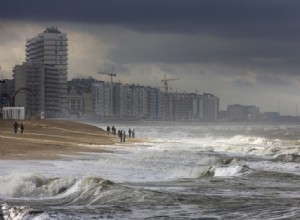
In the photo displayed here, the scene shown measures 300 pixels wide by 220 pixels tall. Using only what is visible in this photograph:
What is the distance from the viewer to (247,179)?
23625mm

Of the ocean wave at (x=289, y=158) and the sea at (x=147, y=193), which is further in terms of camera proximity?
the ocean wave at (x=289, y=158)

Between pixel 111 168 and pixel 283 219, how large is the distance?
15.2m

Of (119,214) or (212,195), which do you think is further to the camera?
(212,195)

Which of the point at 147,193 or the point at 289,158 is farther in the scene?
the point at 289,158

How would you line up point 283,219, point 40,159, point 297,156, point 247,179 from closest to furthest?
1. point 283,219
2. point 247,179
3. point 40,159
4. point 297,156

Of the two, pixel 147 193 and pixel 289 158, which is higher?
pixel 147 193

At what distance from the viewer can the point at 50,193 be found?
60.4ft

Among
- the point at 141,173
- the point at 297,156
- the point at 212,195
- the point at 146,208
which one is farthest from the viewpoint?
the point at 297,156

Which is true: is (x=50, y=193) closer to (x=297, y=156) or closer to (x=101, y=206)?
(x=101, y=206)

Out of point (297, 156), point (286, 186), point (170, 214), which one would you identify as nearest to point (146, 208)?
point (170, 214)

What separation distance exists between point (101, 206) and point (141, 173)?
32.8 ft

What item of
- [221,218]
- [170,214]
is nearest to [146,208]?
[170,214]

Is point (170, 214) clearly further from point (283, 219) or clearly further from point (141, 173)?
point (141, 173)

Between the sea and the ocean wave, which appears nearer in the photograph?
the sea
